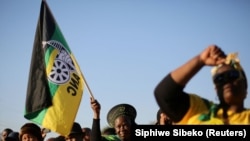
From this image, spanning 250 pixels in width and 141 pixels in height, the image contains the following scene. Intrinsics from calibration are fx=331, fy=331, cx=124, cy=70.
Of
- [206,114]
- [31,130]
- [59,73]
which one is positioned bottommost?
[206,114]

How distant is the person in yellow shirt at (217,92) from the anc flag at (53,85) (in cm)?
263

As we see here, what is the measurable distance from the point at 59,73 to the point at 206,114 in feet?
9.59

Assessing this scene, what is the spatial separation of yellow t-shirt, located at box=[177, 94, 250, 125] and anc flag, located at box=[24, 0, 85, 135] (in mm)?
2637

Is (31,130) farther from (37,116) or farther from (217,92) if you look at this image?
(217,92)

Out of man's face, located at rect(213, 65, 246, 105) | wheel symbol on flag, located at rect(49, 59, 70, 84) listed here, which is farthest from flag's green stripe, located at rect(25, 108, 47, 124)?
man's face, located at rect(213, 65, 246, 105)

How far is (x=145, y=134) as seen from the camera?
2816 mm

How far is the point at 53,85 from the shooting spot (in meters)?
4.78

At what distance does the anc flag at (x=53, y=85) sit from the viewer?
4758 mm

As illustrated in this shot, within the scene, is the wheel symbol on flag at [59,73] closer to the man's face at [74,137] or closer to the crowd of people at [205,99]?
the man's face at [74,137]

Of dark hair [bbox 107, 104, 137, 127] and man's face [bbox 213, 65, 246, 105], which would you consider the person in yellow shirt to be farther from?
dark hair [bbox 107, 104, 137, 127]

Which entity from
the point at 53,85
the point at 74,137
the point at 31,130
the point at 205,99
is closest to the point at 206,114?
the point at 205,99

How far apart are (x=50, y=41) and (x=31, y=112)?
3.62 feet

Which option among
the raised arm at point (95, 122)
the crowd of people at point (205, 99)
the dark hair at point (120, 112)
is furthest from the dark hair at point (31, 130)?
the crowd of people at point (205, 99)

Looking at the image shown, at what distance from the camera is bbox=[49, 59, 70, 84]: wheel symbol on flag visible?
190 inches
